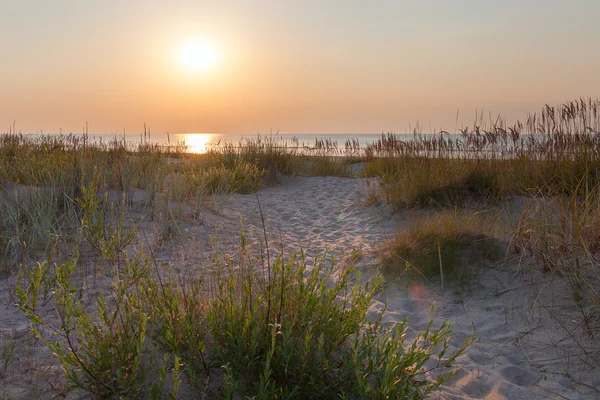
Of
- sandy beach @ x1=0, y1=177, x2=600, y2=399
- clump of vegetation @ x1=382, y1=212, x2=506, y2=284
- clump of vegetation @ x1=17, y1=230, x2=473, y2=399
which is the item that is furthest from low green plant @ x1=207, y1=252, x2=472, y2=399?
clump of vegetation @ x1=382, y1=212, x2=506, y2=284

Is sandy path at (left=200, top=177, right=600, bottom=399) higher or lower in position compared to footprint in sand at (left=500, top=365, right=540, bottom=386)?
higher

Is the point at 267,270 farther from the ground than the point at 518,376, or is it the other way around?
the point at 267,270

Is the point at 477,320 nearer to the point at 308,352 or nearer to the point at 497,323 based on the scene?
the point at 497,323

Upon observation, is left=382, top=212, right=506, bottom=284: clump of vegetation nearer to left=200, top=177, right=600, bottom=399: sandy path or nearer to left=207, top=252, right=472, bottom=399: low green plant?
left=200, top=177, right=600, bottom=399: sandy path

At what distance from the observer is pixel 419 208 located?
Result: 6.28 meters

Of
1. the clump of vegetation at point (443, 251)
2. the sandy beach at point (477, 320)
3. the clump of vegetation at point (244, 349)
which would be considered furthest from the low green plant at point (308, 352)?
the clump of vegetation at point (443, 251)

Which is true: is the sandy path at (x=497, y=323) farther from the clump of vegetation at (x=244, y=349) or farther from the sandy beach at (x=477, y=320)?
the clump of vegetation at (x=244, y=349)

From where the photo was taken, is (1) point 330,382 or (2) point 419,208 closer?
(1) point 330,382

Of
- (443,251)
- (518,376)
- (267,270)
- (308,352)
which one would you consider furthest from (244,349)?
(443,251)

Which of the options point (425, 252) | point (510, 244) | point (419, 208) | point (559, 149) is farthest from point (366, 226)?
point (559, 149)

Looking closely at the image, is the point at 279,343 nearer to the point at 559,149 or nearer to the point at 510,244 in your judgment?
the point at 510,244

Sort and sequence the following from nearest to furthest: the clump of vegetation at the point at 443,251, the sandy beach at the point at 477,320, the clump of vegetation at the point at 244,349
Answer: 1. the clump of vegetation at the point at 244,349
2. the sandy beach at the point at 477,320
3. the clump of vegetation at the point at 443,251

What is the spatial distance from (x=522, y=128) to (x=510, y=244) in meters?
4.01

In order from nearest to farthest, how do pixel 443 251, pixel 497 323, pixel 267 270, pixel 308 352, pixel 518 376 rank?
pixel 308 352 < pixel 518 376 < pixel 497 323 < pixel 267 270 < pixel 443 251
